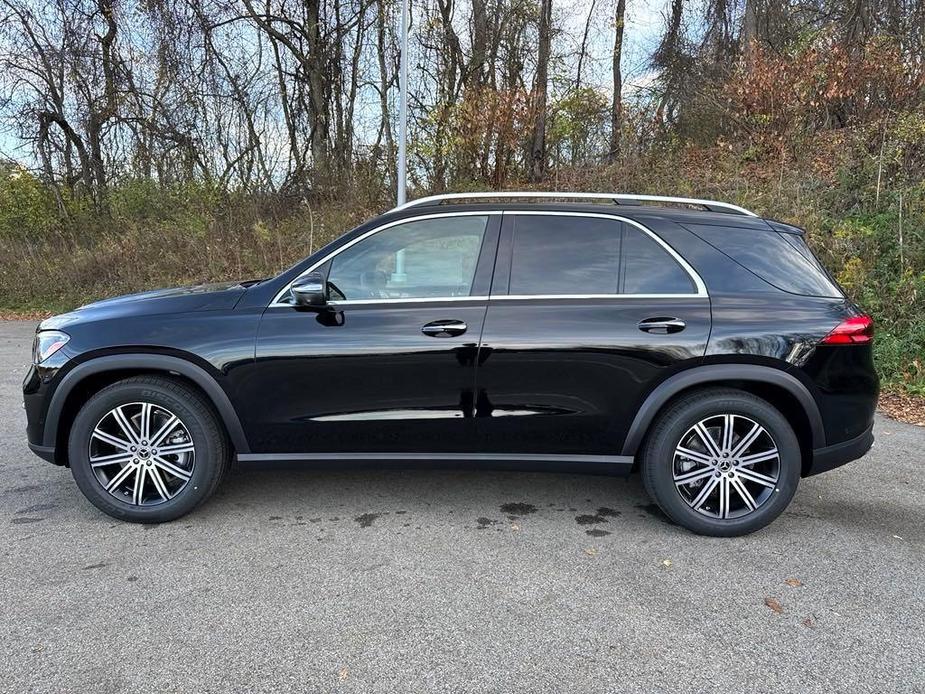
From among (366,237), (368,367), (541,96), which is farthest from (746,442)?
(541,96)

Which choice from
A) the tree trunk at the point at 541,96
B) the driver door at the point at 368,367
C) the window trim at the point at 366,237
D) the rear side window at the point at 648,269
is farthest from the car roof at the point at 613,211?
the tree trunk at the point at 541,96

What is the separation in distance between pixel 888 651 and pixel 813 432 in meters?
1.13

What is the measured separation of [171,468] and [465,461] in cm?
161

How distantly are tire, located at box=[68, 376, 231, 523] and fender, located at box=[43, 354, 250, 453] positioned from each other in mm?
104

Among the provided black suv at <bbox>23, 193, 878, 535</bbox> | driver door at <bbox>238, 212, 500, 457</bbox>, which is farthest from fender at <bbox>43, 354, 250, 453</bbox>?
driver door at <bbox>238, 212, 500, 457</bbox>

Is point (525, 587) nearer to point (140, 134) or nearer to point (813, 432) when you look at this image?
point (813, 432)

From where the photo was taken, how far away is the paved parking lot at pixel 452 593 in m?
2.23

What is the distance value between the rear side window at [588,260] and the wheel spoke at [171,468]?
6.71ft

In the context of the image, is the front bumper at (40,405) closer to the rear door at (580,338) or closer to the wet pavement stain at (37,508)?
the wet pavement stain at (37,508)

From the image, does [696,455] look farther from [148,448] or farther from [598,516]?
[148,448]

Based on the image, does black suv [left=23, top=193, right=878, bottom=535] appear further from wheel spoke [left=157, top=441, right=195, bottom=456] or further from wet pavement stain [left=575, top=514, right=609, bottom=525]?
wet pavement stain [left=575, top=514, right=609, bottom=525]

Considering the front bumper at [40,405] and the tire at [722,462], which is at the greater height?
the front bumper at [40,405]

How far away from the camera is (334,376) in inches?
127

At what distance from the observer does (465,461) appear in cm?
329
